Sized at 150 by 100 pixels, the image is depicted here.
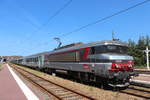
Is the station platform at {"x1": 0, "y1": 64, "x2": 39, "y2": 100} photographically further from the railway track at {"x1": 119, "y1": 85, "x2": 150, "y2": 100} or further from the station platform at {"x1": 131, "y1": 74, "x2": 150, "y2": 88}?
the station platform at {"x1": 131, "y1": 74, "x2": 150, "y2": 88}

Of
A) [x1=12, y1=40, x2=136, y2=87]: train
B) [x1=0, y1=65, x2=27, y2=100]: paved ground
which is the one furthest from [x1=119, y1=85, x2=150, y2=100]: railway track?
[x1=0, y1=65, x2=27, y2=100]: paved ground

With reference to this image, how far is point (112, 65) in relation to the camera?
9.92 m

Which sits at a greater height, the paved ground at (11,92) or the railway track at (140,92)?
the railway track at (140,92)

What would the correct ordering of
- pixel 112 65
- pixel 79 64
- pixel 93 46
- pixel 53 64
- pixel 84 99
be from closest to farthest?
pixel 84 99, pixel 112 65, pixel 93 46, pixel 79 64, pixel 53 64

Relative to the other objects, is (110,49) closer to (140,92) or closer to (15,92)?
(140,92)

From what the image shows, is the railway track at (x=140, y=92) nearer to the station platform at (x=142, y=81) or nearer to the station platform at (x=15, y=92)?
the station platform at (x=142, y=81)

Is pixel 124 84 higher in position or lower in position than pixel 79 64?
lower

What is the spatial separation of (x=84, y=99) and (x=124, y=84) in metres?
3.52

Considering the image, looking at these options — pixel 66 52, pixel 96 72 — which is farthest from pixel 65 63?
pixel 96 72

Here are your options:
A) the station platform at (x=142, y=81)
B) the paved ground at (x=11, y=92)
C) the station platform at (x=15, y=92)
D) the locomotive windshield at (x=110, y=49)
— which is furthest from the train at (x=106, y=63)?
the paved ground at (x=11, y=92)

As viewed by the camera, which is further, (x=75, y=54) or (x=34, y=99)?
(x=75, y=54)

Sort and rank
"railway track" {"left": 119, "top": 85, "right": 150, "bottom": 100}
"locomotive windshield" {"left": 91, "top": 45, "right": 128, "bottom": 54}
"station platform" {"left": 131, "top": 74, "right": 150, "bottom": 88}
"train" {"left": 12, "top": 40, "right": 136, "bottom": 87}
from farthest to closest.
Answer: "station platform" {"left": 131, "top": 74, "right": 150, "bottom": 88}
"locomotive windshield" {"left": 91, "top": 45, "right": 128, "bottom": 54}
"train" {"left": 12, "top": 40, "right": 136, "bottom": 87}
"railway track" {"left": 119, "top": 85, "right": 150, "bottom": 100}

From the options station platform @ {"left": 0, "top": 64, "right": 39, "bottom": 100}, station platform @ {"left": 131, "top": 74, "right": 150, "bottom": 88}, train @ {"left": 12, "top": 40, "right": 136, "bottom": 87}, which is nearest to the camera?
station platform @ {"left": 0, "top": 64, "right": 39, "bottom": 100}

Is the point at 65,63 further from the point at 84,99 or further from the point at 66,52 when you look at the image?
the point at 84,99
